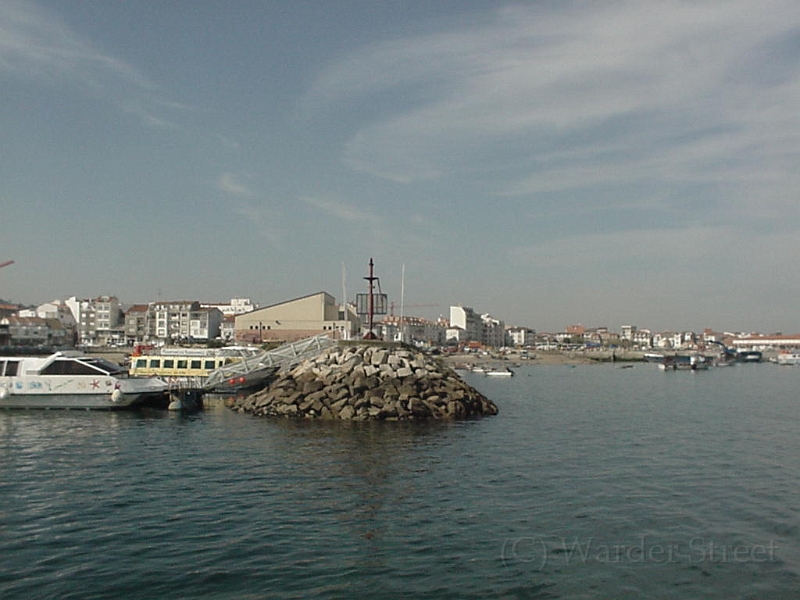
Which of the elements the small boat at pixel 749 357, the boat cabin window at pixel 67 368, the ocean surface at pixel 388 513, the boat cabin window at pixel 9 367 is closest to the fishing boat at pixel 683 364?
the small boat at pixel 749 357

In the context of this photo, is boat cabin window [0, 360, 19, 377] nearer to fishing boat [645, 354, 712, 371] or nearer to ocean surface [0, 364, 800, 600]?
ocean surface [0, 364, 800, 600]

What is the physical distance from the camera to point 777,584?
44.9 ft

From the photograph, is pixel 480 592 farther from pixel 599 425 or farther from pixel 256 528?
pixel 599 425

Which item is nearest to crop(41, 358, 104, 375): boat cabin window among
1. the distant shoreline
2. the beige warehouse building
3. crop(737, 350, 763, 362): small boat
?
the beige warehouse building

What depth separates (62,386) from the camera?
38.6 meters

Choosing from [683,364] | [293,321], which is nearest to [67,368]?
[293,321]

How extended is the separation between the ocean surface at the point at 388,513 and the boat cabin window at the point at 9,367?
718cm

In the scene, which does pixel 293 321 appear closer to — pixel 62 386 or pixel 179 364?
pixel 179 364

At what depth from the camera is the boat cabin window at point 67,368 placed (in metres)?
39.0

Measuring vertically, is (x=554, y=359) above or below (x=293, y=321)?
below

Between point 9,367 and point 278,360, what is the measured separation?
50.2ft

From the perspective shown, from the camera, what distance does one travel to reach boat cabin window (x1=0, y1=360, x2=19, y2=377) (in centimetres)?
3897

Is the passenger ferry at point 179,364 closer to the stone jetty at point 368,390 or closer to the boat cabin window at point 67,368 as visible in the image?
the stone jetty at point 368,390

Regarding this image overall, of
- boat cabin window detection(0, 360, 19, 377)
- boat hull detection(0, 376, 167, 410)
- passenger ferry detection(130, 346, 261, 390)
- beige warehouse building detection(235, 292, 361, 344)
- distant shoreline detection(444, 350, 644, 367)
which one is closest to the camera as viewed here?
boat hull detection(0, 376, 167, 410)
